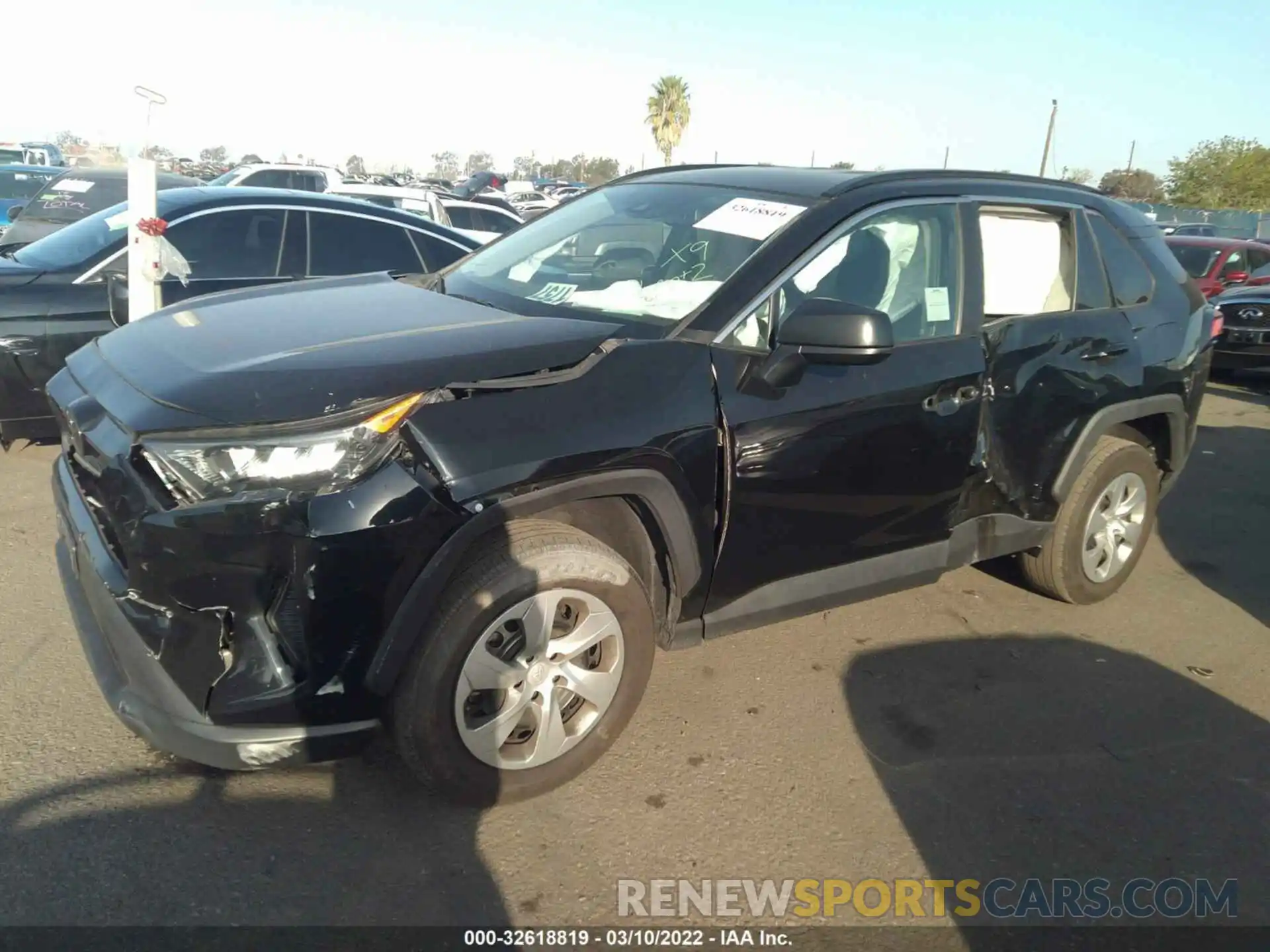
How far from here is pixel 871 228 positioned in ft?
11.1

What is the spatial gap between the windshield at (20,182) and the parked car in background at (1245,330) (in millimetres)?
14848

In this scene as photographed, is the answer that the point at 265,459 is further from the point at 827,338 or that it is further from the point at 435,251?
the point at 435,251

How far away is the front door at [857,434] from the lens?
297 centimetres

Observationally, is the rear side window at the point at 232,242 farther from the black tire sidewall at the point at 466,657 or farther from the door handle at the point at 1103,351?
the door handle at the point at 1103,351

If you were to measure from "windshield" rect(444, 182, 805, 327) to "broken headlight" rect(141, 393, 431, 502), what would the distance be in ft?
3.55

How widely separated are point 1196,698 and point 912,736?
1.29 m

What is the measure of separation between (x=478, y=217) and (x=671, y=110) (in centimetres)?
4390

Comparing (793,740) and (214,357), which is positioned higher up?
(214,357)

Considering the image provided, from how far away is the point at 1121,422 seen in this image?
163 inches

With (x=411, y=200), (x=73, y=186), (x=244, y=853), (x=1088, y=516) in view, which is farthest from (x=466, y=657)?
(x=411, y=200)

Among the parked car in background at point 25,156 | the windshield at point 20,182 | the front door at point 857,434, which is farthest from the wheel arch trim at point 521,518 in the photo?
the parked car in background at point 25,156

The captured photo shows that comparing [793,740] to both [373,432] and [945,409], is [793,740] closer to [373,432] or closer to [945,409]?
[945,409]

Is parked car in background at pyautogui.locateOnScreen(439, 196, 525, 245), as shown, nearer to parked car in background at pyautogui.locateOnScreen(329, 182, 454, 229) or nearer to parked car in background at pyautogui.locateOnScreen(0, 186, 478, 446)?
parked car in background at pyautogui.locateOnScreen(329, 182, 454, 229)

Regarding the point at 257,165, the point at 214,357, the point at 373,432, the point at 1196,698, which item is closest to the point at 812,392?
the point at 373,432
